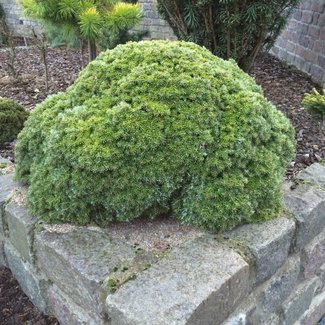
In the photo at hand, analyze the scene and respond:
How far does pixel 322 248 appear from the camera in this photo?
74.9 inches

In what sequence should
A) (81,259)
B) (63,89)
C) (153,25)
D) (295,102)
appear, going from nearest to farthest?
(81,259)
(295,102)
(63,89)
(153,25)

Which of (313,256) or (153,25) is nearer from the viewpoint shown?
(313,256)

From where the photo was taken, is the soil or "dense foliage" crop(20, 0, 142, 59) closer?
the soil

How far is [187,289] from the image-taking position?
1.28 m

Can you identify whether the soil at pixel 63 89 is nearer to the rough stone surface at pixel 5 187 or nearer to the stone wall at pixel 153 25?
the rough stone surface at pixel 5 187

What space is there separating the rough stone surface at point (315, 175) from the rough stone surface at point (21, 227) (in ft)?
4.26

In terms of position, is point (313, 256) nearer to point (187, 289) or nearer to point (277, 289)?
point (277, 289)

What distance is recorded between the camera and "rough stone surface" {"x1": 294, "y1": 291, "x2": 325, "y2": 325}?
2057 millimetres

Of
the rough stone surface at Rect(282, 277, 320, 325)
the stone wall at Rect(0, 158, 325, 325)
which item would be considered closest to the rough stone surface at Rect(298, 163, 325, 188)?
the stone wall at Rect(0, 158, 325, 325)

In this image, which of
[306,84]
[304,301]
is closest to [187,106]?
[304,301]

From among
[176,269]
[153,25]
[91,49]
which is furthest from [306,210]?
[153,25]

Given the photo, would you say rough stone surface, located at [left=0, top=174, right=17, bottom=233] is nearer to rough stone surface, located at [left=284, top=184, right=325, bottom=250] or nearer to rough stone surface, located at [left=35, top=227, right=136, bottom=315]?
rough stone surface, located at [left=35, top=227, right=136, bottom=315]

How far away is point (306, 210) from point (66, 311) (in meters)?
1.08

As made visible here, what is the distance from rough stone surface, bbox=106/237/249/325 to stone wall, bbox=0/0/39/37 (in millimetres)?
9027
